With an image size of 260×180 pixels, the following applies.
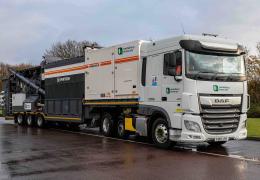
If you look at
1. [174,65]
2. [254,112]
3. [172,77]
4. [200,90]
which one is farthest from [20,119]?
[254,112]

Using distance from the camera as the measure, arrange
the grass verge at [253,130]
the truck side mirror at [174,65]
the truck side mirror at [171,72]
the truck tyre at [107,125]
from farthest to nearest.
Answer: the grass verge at [253,130]
the truck tyre at [107,125]
the truck side mirror at [171,72]
the truck side mirror at [174,65]

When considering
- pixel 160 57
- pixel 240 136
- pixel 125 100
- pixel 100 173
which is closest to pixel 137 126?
pixel 125 100

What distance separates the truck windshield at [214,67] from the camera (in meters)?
11.7

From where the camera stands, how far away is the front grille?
11742 millimetres

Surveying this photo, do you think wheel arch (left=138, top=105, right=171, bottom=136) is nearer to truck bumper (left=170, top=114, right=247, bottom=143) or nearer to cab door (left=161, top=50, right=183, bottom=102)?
cab door (left=161, top=50, right=183, bottom=102)

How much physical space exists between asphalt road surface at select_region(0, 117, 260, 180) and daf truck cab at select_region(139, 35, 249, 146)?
0.65m

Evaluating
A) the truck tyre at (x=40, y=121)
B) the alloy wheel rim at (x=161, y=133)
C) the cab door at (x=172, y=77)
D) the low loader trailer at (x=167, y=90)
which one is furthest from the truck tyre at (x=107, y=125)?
the truck tyre at (x=40, y=121)

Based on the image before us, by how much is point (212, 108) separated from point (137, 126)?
314cm

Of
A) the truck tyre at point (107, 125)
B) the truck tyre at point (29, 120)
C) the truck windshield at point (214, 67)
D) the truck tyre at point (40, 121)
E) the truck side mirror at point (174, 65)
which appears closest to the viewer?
the truck windshield at point (214, 67)

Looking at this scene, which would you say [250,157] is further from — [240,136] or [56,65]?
[56,65]

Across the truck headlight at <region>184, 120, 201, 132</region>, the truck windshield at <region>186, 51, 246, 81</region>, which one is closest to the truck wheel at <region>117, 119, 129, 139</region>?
the truck headlight at <region>184, 120, 201, 132</region>

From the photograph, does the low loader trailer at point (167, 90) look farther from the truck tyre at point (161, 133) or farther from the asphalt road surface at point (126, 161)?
the asphalt road surface at point (126, 161)

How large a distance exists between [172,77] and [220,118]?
1866mm

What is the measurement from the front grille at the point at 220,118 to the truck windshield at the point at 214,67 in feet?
2.92
